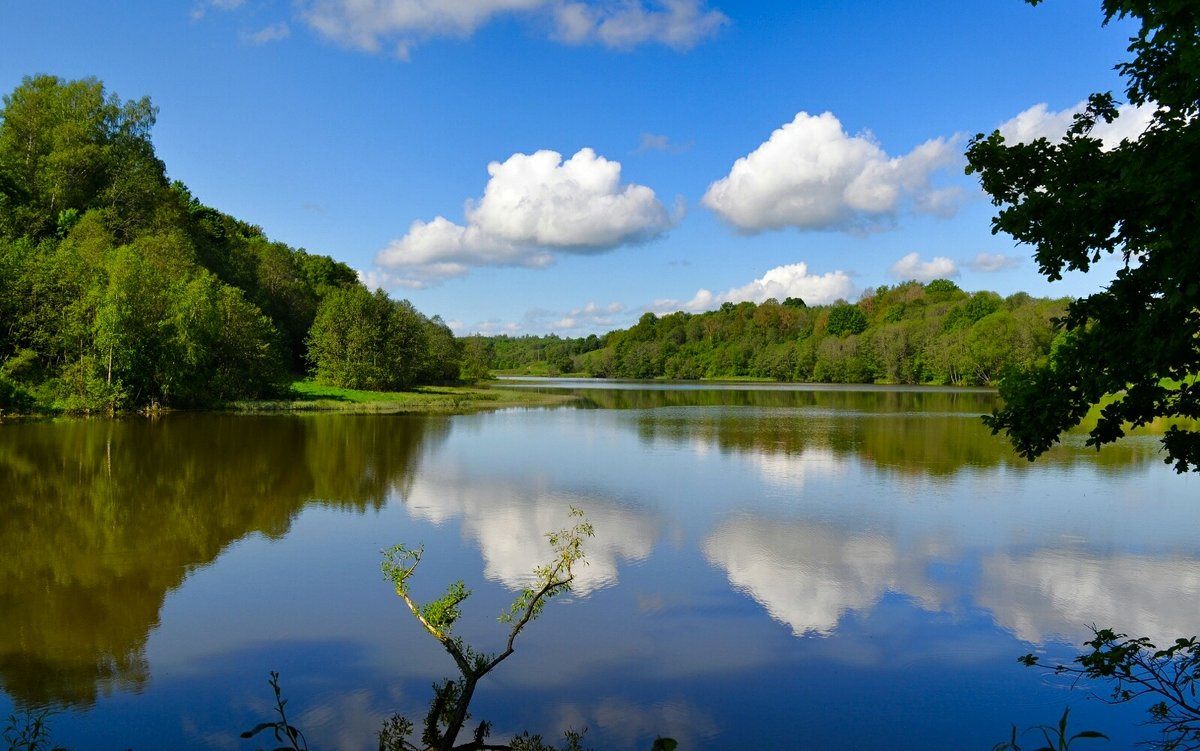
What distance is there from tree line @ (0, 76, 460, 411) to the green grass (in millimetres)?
2070

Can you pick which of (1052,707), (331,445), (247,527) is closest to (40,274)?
(331,445)

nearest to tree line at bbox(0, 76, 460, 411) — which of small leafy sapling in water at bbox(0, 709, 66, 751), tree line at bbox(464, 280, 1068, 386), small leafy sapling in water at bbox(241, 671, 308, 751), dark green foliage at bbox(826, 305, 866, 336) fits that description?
tree line at bbox(464, 280, 1068, 386)

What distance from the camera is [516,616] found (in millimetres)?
10156

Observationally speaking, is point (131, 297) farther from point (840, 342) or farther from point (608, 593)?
point (840, 342)

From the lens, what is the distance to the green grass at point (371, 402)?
46625 millimetres

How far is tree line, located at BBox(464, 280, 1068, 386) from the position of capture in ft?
309

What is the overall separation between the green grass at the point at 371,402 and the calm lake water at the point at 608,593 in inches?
865

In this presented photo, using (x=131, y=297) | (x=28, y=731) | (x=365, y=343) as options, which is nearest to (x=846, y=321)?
(x=365, y=343)

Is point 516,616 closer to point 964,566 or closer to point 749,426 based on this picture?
point 964,566

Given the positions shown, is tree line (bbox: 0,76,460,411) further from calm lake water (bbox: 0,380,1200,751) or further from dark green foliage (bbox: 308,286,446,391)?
calm lake water (bbox: 0,380,1200,751)

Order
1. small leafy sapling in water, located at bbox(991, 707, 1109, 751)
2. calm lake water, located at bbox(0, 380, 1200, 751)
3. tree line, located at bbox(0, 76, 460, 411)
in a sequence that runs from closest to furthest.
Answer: small leafy sapling in water, located at bbox(991, 707, 1109, 751), calm lake water, located at bbox(0, 380, 1200, 751), tree line, located at bbox(0, 76, 460, 411)

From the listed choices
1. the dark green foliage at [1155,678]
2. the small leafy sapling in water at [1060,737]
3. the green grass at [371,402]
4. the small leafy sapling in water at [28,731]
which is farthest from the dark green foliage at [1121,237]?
the green grass at [371,402]

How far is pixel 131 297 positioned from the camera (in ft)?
129

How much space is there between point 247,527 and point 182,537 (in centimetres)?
124
